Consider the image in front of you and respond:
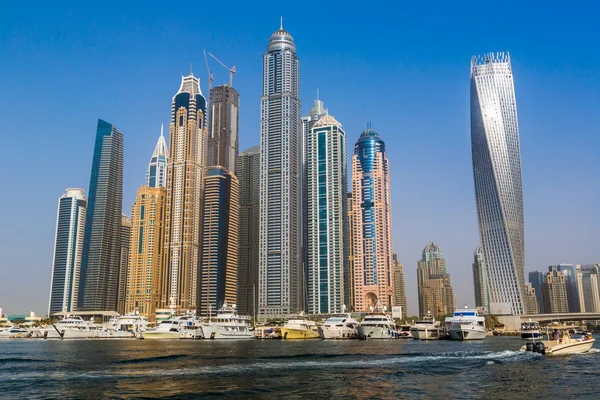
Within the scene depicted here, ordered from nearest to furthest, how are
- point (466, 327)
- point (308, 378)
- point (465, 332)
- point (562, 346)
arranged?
point (308, 378) < point (562, 346) < point (466, 327) < point (465, 332)

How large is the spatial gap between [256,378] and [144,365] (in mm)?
24062

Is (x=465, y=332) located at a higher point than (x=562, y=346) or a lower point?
higher

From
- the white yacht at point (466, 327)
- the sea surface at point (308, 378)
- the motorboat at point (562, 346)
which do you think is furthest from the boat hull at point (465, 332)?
the sea surface at point (308, 378)

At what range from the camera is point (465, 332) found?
187 metres

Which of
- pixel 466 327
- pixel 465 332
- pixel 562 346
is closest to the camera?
pixel 562 346

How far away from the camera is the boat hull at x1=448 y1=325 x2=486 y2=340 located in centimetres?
18600

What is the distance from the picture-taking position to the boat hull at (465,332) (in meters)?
186

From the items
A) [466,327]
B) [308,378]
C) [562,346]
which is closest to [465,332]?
[466,327]

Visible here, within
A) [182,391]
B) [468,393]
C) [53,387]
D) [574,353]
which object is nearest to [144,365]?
[53,387]

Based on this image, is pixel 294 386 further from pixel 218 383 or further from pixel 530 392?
pixel 530 392

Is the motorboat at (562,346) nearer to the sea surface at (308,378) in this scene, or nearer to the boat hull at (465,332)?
the sea surface at (308,378)

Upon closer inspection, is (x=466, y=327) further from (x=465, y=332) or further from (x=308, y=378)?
(x=308, y=378)

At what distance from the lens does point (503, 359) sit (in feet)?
321

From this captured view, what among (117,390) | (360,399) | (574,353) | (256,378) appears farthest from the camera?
(574,353)
